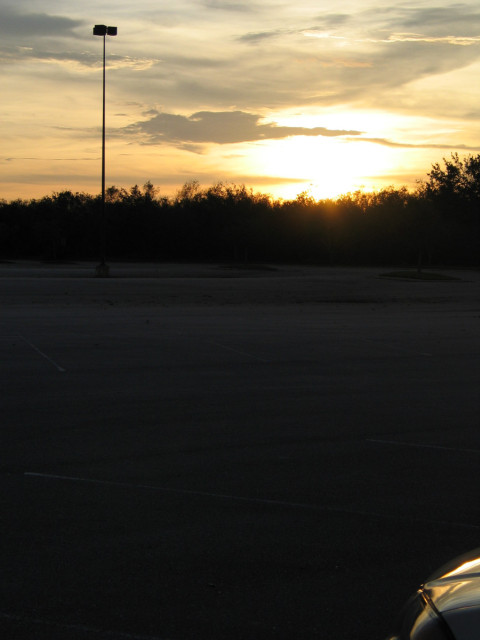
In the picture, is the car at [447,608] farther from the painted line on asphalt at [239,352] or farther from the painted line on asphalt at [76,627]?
the painted line on asphalt at [239,352]

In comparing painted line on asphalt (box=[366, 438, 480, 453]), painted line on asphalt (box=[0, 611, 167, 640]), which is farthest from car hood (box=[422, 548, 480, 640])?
painted line on asphalt (box=[366, 438, 480, 453])

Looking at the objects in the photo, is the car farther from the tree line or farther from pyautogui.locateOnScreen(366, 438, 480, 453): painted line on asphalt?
the tree line

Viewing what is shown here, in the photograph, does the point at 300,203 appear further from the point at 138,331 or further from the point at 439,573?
the point at 439,573

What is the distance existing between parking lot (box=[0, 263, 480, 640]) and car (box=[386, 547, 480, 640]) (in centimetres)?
135

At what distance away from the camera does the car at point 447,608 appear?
2330 mm

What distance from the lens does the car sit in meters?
2.33

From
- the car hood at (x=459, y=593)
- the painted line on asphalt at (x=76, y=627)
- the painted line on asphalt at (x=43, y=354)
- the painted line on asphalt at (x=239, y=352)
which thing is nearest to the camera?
the car hood at (x=459, y=593)

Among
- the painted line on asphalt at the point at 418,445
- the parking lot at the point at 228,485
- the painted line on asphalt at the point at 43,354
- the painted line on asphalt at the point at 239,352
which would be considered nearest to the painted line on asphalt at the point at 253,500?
the parking lot at the point at 228,485

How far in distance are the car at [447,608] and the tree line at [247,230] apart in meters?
74.0

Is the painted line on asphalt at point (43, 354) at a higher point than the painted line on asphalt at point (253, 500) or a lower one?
higher

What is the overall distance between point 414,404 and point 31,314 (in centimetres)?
1553

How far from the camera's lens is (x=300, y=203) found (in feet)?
306

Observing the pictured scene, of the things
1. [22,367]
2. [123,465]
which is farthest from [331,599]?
[22,367]

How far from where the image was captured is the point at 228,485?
661 centimetres
